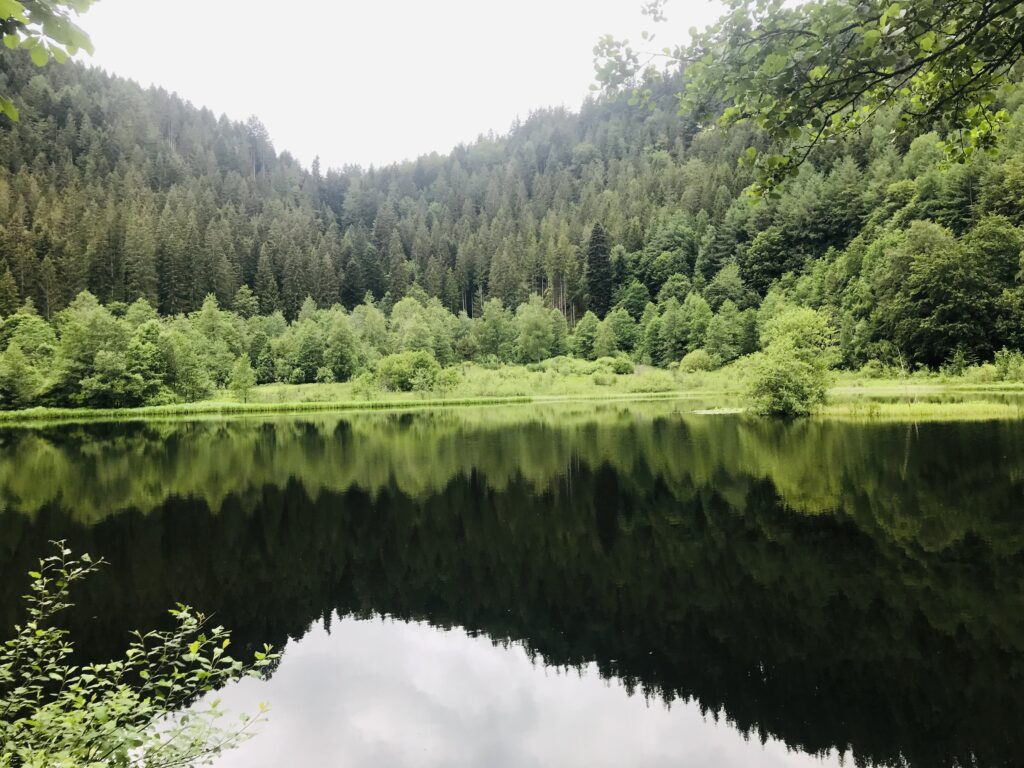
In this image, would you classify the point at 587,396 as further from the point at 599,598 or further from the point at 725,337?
the point at 599,598

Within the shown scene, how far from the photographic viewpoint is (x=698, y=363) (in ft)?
285

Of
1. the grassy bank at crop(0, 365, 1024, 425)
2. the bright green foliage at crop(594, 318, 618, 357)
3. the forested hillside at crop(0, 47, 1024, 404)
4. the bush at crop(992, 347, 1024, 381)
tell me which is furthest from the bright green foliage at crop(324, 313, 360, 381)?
the bush at crop(992, 347, 1024, 381)

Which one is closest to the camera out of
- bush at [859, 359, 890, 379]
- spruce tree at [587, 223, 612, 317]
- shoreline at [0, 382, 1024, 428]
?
shoreline at [0, 382, 1024, 428]

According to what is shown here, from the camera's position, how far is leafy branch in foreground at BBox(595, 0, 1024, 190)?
4535mm

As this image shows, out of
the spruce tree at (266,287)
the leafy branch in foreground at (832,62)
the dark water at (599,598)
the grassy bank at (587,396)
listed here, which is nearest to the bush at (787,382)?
the grassy bank at (587,396)

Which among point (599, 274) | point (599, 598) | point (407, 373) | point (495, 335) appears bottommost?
point (599, 598)

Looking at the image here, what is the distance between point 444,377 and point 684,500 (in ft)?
210

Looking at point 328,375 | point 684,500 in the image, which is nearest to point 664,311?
point 328,375

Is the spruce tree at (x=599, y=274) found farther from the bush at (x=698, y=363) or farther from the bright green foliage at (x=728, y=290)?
the bush at (x=698, y=363)

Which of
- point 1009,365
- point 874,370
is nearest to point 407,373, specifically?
point 874,370

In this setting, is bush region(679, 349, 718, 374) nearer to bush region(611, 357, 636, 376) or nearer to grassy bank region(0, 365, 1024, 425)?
grassy bank region(0, 365, 1024, 425)

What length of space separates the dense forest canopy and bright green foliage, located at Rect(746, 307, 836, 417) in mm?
5453

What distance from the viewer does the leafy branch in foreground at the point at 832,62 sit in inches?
179

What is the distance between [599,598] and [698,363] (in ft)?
262
